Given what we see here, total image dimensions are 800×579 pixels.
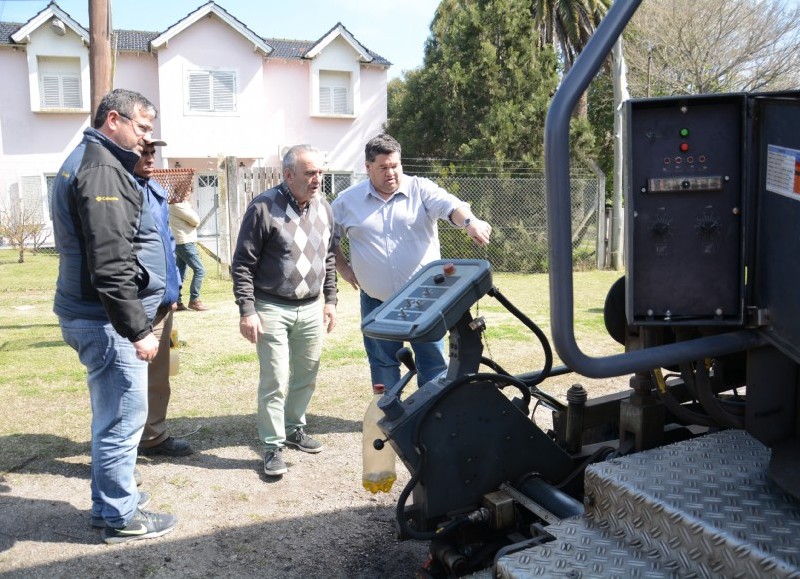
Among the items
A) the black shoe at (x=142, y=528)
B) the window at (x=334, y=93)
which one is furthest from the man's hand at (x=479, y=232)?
the window at (x=334, y=93)

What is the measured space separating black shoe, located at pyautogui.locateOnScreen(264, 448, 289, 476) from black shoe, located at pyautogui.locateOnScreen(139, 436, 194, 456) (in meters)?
0.65

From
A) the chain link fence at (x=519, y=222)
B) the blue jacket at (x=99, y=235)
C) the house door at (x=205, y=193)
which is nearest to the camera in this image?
the blue jacket at (x=99, y=235)

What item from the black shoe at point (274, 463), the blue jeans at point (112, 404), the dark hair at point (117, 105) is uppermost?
the dark hair at point (117, 105)

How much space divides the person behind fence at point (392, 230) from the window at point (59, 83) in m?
23.2

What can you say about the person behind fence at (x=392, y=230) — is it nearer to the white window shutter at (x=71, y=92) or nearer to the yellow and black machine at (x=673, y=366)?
the yellow and black machine at (x=673, y=366)

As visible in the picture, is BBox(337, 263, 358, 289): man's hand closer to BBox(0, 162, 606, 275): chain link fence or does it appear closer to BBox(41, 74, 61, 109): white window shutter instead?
BBox(0, 162, 606, 275): chain link fence

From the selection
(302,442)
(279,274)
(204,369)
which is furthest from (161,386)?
(204,369)

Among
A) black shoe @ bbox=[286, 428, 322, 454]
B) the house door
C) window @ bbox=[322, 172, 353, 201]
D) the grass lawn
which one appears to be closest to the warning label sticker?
the grass lawn

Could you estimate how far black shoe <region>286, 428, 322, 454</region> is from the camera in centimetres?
490

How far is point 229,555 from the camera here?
3.59 metres

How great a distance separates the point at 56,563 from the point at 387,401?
194 cm

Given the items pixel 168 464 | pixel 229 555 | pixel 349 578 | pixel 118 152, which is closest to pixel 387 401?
pixel 349 578

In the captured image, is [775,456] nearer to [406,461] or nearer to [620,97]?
[406,461]

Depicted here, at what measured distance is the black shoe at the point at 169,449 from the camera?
4.84 m
